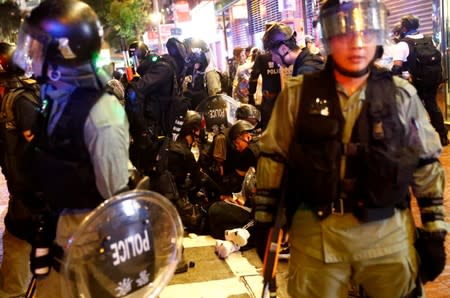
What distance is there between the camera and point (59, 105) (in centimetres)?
262

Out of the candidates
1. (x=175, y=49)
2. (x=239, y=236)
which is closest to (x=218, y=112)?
(x=175, y=49)

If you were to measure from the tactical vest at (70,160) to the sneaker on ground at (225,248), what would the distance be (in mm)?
2780

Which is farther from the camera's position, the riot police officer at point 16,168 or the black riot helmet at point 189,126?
the black riot helmet at point 189,126

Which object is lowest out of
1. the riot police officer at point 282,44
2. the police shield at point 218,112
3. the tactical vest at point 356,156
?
the police shield at point 218,112

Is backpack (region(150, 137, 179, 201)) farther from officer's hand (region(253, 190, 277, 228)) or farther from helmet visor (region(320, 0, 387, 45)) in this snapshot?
helmet visor (region(320, 0, 387, 45))

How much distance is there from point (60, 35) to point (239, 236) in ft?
10.2

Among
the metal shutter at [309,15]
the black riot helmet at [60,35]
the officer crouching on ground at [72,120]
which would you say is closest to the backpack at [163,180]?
the officer crouching on ground at [72,120]

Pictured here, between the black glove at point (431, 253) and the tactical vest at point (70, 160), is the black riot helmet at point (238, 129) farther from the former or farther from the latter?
the black glove at point (431, 253)

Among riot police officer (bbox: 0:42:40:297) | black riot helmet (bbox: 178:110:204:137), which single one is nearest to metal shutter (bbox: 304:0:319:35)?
black riot helmet (bbox: 178:110:204:137)

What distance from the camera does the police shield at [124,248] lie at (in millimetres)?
2383

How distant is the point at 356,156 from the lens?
7.64 ft

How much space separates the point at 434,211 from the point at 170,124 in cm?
536

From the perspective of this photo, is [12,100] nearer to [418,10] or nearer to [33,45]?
[33,45]

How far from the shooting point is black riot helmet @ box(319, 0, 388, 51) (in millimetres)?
2432
